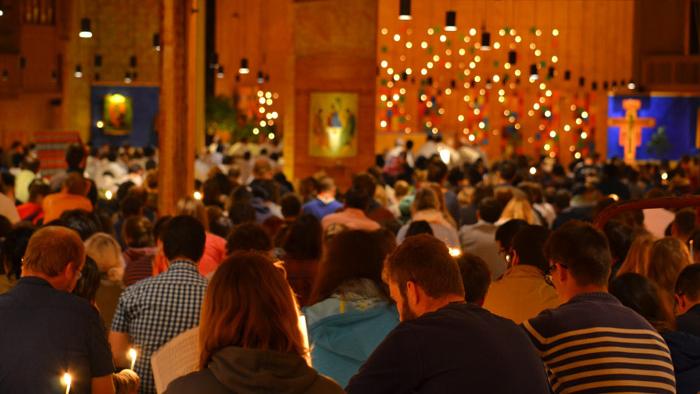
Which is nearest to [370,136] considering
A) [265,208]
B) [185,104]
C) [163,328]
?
[185,104]

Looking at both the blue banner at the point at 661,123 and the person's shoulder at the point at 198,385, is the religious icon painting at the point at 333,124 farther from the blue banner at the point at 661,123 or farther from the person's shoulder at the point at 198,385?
the person's shoulder at the point at 198,385

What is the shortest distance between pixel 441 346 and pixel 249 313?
24.5 inches

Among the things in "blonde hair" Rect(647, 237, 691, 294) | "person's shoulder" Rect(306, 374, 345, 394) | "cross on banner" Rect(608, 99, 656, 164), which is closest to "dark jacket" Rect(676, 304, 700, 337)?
"blonde hair" Rect(647, 237, 691, 294)

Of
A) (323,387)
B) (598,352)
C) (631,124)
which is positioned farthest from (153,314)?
(631,124)

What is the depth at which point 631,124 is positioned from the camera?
2928 cm

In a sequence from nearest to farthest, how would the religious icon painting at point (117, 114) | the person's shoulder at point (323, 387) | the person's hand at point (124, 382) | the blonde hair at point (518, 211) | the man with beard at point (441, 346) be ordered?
the person's shoulder at point (323, 387)
the man with beard at point (441, 346)
the person's hand at point (124, 382)
the blonde hair at point (518, 211)
the religious icon painting at point (117, 114)

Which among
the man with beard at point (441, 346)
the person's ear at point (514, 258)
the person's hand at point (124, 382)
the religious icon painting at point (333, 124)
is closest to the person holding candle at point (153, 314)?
the person's hand at point (124, 382)

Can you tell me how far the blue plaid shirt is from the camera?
17.5ft

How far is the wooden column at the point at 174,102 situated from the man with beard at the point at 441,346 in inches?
389

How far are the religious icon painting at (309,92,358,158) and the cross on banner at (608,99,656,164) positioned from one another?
11.3 metres

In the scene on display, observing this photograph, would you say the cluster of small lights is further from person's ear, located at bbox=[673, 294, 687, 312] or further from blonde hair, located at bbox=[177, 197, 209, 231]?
person's ear, located at bbox=[673, 294, 687, 312]

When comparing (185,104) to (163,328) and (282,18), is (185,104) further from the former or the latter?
(282,18)

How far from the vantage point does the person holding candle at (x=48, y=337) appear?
4137mm

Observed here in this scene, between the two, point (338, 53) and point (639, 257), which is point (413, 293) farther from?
point (338, 53)
